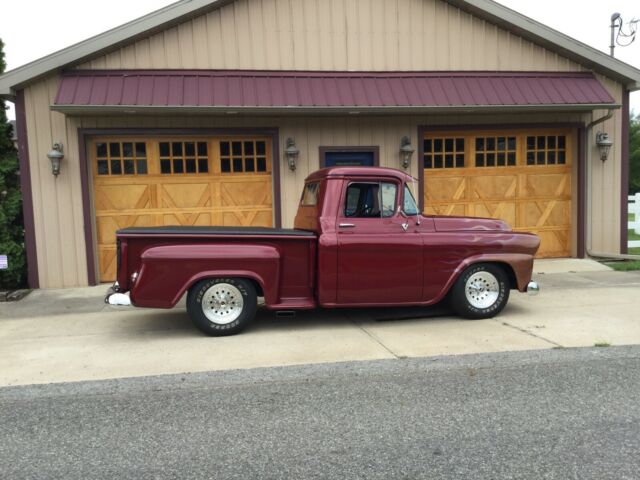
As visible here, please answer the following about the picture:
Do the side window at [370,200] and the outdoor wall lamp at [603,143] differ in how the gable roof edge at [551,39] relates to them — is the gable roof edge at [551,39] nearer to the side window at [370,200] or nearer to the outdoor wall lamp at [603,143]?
the outdoor wall lamp at [603,143]

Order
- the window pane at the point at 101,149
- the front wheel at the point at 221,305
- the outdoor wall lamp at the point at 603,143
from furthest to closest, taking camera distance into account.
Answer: the outdoor wall lamp at the point at 603,143 → the window pane at the point at 101,149 → the front wheel at the point at 221,305

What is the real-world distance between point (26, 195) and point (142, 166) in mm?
1992

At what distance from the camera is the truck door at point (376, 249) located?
6.48m

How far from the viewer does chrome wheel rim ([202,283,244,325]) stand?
6266 millimetres

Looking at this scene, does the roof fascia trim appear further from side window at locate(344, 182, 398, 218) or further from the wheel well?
the wheel well

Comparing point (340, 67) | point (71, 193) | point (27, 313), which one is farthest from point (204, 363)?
point (340, 67)

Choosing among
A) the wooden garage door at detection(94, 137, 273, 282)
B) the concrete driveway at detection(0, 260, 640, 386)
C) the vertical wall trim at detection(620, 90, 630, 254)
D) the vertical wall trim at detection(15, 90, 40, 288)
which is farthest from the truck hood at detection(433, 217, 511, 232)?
the vertical wall trim at detection(15, 90, 40, 288)

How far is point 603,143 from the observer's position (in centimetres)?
1103

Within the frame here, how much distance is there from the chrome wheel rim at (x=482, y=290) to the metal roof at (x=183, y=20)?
6.00 metres

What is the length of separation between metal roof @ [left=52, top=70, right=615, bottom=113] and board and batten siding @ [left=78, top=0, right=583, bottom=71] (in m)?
0.24

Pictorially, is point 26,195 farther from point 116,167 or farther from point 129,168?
point 129,168

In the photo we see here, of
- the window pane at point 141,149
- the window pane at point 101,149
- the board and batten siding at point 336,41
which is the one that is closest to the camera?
the board and batten siding at point 336,41

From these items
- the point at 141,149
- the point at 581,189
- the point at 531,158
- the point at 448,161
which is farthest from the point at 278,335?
the point at 581,189

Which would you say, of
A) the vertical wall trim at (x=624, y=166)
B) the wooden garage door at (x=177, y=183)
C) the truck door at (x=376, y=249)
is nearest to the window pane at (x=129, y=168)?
the wooden garage door at (x=177, y=183)
